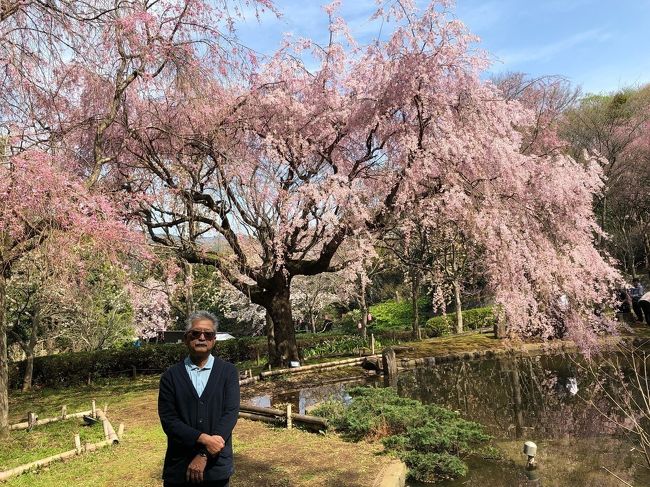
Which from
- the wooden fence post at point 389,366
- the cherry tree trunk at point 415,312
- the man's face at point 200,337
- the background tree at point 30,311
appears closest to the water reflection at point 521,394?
the wooden fence post at point 389,366

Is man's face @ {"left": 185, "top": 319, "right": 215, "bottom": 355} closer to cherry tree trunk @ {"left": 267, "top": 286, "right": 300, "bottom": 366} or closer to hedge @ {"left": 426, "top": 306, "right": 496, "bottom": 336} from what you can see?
cherry tree trunk @ {"left": 267, "top": 286, "right": 300, "bottom": 366}

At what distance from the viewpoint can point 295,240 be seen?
42.2ft

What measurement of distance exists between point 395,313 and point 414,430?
22710 millimetres

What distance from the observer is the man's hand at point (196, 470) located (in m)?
2.91

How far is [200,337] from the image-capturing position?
3160 millimetres

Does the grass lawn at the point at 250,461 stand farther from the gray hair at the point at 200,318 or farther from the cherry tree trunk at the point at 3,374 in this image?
the gray hair at the point at 200,318

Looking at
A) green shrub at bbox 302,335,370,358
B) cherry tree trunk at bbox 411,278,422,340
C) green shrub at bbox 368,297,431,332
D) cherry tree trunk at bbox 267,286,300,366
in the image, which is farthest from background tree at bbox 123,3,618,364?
green shrub at bbox 368,297,431,332

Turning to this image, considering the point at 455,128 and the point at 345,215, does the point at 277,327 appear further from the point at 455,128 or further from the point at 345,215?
the point at 455,128

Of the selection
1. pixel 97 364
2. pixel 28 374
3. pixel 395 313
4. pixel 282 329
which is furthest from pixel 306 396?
pixel 395 313

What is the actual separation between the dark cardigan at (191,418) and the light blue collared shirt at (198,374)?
1.2 inches

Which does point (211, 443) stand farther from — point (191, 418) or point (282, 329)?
point (282, 329)

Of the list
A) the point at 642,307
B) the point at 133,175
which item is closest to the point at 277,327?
the point at 133,175

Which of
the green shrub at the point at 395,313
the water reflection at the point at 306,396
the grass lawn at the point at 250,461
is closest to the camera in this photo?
the grass lawn at the point at 250,461

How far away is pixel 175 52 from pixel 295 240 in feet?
17.6
